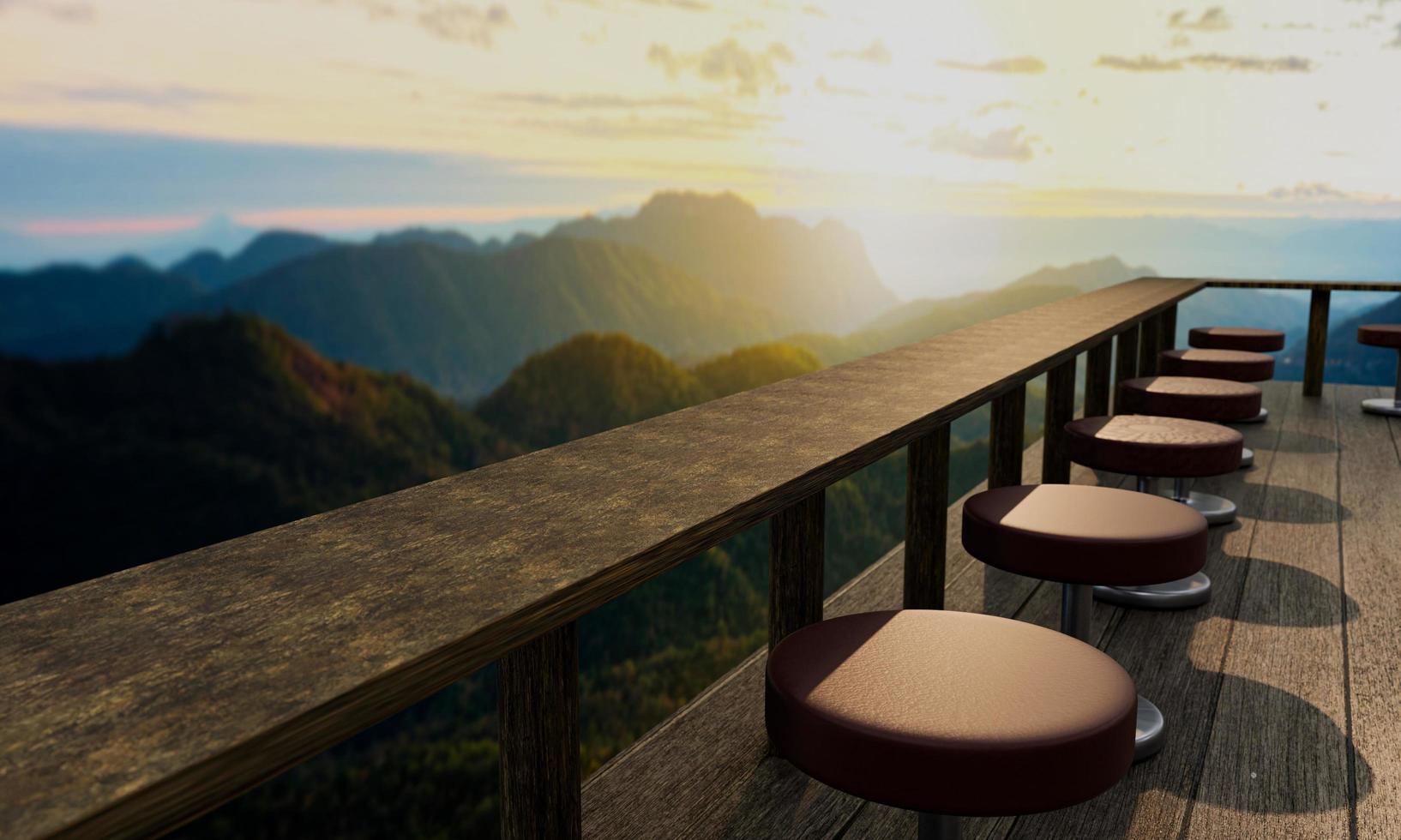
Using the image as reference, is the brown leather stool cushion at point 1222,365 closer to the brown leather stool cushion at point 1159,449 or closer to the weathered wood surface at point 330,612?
the brown leather stool cushion at point 1159,449

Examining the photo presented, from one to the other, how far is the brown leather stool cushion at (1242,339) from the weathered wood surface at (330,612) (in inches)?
164

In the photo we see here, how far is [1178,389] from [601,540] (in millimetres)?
2775

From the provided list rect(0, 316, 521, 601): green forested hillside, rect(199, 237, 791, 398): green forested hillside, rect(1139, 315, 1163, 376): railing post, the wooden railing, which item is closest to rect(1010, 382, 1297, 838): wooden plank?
the wooden railing

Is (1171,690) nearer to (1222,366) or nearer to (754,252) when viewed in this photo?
(1222,366)

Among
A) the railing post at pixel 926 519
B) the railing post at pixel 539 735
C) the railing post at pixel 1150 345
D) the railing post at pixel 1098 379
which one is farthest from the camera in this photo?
the railing post at pixel 1150 345

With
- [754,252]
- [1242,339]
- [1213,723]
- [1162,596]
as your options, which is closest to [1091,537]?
[1213,723]

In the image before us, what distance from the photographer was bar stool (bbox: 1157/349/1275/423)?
164 inches

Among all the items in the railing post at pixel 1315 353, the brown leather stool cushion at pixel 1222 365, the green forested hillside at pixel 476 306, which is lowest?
the green forested hillside at pixel 476 306

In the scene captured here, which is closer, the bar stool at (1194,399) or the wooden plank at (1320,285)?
the bar stool at (1194,399)

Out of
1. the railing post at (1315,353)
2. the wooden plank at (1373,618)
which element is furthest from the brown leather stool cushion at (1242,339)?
the railing post at (1315,353)

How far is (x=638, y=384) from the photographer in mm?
53125

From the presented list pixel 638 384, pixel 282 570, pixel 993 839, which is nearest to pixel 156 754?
pixel 282 570

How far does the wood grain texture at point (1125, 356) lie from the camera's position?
15.1 ft

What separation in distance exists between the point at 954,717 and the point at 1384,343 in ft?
18.2
